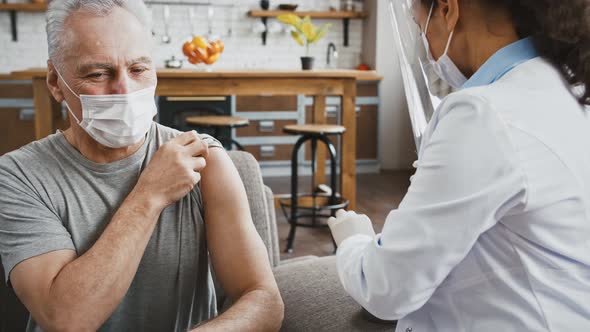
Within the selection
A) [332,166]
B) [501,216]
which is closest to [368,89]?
[332,166]

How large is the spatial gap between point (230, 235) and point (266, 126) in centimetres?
424

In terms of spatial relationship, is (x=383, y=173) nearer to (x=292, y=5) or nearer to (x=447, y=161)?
(x=292, y=5)

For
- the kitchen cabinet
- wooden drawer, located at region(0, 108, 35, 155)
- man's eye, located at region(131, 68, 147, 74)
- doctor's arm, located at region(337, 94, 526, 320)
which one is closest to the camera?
doctor's arm, located at region(337, 94, 526, 320)

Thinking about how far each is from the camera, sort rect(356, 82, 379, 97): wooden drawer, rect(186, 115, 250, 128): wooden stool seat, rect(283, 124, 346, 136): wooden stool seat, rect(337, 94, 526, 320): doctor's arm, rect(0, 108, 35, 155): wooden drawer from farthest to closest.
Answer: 1. rect(356, 82, 379, 97): wooden drawer
2. rect(0, 108, 35, 155): wooden drawer
3. rect(186, 115, 250, 128): wooden stool seat
4. rect(283, 124, 346, 136): wooden stool seat
5. rect(337, 94, 526, 320): doctor's arm

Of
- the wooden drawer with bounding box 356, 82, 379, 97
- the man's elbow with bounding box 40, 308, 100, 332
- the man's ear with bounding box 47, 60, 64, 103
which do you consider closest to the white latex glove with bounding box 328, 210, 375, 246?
the man's elbow with bounding box 40, 308, 100, 332

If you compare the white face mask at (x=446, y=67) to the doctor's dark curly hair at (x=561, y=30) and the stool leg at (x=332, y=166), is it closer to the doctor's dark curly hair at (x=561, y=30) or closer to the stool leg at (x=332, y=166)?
the doctor's dark curly hair at (x=561, y=30)

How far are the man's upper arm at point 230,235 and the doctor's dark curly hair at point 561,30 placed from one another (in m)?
0.64

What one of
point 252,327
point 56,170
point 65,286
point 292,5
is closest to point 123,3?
point 56,170

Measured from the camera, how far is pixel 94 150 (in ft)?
4.15

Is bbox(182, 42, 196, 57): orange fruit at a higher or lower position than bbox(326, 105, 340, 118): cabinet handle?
higher

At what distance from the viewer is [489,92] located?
761 mm

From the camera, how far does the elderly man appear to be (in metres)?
1.11

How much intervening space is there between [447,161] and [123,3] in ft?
2.65

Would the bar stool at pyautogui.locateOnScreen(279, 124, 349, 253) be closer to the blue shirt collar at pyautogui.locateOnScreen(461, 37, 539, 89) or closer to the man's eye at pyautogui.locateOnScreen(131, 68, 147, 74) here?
the man's eye at pyautogui.locateOnScreen(131, 68, 147, 74)
